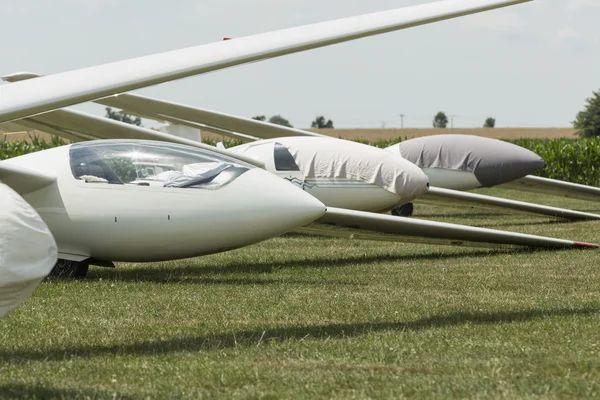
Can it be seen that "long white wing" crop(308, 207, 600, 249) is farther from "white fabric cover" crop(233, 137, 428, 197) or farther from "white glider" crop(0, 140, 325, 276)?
"white fabric cover" crop(233, 137, 428, 197)

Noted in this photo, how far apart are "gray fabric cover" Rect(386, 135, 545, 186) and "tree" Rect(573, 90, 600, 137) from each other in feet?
212

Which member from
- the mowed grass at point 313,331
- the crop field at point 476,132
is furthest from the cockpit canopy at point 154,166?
the crop field at point 476,132

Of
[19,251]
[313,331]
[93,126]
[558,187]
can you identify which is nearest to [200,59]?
[313,331]

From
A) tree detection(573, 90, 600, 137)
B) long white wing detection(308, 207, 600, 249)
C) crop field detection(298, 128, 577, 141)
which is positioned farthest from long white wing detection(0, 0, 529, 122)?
tree detection(573, 90, 600, 137)

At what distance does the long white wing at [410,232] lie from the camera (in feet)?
35.1

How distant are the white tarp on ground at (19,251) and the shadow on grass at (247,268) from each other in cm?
497

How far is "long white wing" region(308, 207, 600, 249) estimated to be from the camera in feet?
35.1

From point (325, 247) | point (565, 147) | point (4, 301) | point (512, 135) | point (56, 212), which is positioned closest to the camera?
point (4, 301)

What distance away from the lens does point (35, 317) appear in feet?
24.1

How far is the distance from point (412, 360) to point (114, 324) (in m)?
2.48

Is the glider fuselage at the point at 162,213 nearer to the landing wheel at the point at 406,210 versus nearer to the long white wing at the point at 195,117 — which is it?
the long white wing at the point at 195,117

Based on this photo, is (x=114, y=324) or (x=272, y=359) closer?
(x=272, y=359)

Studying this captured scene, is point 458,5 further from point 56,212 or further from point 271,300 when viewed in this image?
point 56,212

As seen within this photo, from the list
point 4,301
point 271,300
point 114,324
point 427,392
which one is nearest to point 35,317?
point 114,324
